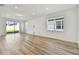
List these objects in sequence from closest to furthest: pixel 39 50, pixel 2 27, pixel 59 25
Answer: pixel 2 27
pixel 39 50
pixel 59 25

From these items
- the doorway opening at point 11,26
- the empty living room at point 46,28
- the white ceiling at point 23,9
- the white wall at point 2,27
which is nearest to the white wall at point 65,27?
the empty living room at point 46,28

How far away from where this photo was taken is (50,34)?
414 centimetres

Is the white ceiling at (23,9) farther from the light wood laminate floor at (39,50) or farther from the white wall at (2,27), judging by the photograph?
the light wood laminate floor at (39,50)

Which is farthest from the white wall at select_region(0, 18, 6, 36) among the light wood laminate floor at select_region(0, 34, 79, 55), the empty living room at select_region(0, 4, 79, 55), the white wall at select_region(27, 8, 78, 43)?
the white wall at select_region(27, 8, 78, 43)

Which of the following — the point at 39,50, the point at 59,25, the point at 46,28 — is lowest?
the point at 39,50

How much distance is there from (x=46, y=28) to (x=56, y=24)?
0.54 m

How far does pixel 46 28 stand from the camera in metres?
4.37

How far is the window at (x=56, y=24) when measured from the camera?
13.0ft

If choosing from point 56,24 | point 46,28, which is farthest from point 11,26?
point 56,24

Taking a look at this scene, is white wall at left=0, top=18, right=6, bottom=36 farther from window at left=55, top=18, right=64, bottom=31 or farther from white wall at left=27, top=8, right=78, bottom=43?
window at left=55, top=18, right=64, bottom=31

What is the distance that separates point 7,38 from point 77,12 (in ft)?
8.01

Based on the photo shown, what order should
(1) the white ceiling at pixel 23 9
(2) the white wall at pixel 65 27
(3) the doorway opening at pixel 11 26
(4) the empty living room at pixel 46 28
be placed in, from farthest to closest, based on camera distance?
(2) the white wall at pixel 65 27, (3) the doorway opening at pixel 11 26, (4) the empty living room at pixel 46 28, (1) the white ceiling at pixel 23 9

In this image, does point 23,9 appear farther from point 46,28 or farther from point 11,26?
point 46,28
